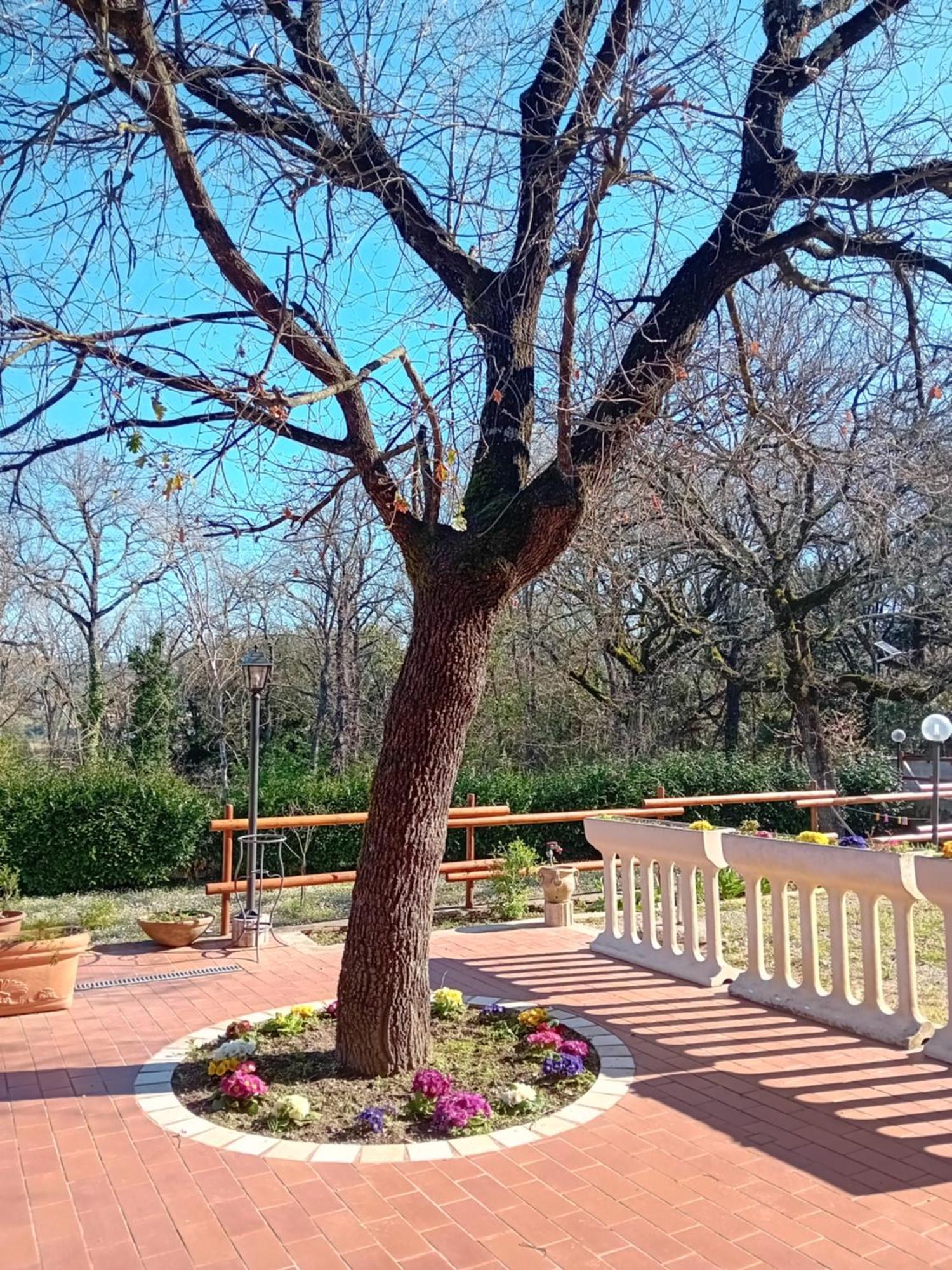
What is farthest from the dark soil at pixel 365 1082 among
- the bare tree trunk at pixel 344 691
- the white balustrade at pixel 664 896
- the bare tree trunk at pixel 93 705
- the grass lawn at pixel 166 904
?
the bare tree trunk at pixel 344 691

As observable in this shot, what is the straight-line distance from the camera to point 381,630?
62.7 ft

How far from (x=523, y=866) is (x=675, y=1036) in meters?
3.65

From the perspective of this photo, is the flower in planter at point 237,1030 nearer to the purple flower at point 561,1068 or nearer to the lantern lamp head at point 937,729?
the purple flower at point 561,1068

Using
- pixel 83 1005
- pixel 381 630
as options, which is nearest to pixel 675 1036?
pixel 83 1005

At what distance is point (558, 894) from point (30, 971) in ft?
12.8

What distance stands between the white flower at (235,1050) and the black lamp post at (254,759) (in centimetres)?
278

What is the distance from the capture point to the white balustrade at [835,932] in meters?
4.70

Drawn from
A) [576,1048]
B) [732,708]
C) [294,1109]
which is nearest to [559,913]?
[576,1048]

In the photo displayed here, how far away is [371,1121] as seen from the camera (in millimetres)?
3658

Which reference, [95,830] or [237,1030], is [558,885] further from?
[95,830]

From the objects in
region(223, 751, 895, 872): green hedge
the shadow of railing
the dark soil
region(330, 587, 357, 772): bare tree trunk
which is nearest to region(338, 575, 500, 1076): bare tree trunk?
the dark soil

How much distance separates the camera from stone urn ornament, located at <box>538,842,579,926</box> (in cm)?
780

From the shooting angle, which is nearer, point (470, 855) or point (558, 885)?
point (558, 885)

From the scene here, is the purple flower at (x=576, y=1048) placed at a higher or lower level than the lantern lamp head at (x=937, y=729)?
lower
